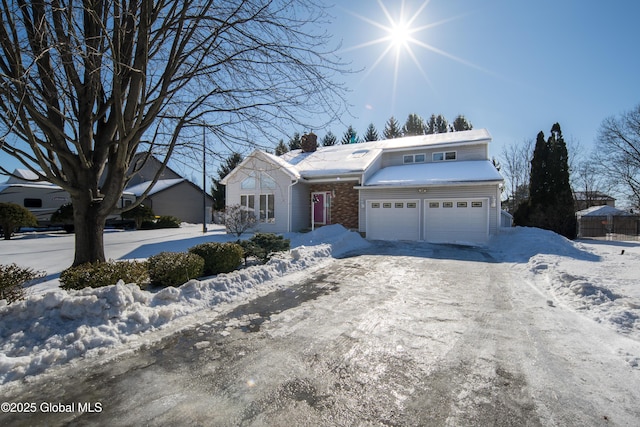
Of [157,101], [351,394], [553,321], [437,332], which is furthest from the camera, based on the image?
[157,101]

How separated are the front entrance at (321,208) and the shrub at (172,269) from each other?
37.6 ft

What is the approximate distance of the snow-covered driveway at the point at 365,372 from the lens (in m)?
2.46

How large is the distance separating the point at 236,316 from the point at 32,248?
10408mm

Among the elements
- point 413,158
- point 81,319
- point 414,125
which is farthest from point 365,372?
point 414,125

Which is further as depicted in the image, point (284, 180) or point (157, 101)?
point (284, 180)

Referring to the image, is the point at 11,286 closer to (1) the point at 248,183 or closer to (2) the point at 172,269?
(2) the point at 172,269

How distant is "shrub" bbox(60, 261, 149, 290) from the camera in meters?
4.80

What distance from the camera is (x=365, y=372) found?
122 inches

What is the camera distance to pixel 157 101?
226 inches

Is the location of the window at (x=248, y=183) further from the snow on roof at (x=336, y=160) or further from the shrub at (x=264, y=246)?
the shrub at (x=264, y=246)

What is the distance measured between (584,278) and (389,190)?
9.53m

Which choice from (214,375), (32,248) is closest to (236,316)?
(214,375)

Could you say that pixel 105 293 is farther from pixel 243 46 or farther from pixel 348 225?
pixel 348 225

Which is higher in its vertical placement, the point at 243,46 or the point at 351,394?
the point at 243,46
